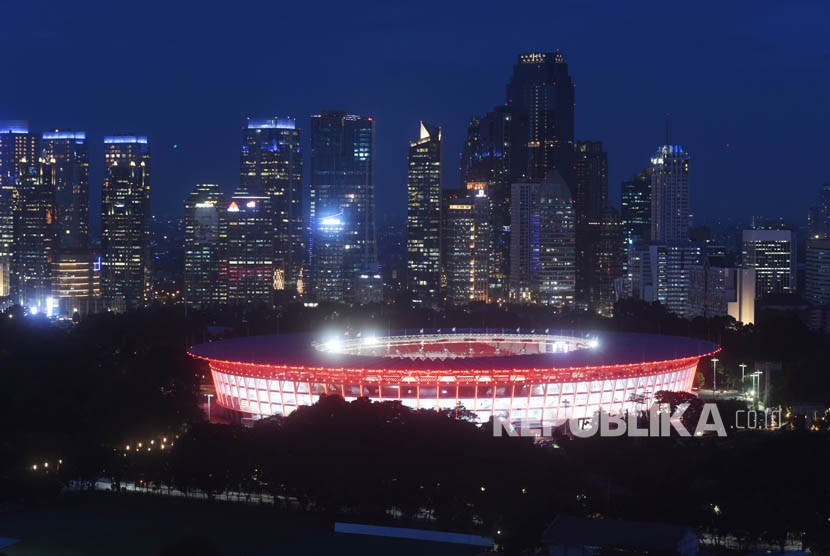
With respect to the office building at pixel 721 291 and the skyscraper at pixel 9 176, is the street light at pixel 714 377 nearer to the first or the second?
the office building at pixel 721 291

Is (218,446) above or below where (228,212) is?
below

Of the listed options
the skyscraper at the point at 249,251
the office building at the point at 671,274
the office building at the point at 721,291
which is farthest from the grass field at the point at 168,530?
the skyscraper at the point at 249,251

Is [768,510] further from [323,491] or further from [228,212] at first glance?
[228,212]

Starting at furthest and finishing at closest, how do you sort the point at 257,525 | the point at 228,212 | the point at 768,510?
1. the point at 228,212
2. the point at 257,525
3. the point at 768,510

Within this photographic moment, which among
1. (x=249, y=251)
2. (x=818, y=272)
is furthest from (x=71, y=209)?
(x=818, y=272)

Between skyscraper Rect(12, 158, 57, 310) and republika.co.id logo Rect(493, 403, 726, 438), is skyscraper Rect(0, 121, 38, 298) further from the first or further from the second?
republika.co.id logo Rect(493, 403, 726, 438)

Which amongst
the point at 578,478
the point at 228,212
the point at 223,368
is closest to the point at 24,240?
the point at 228,212

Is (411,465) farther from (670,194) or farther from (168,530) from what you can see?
(670,194)
